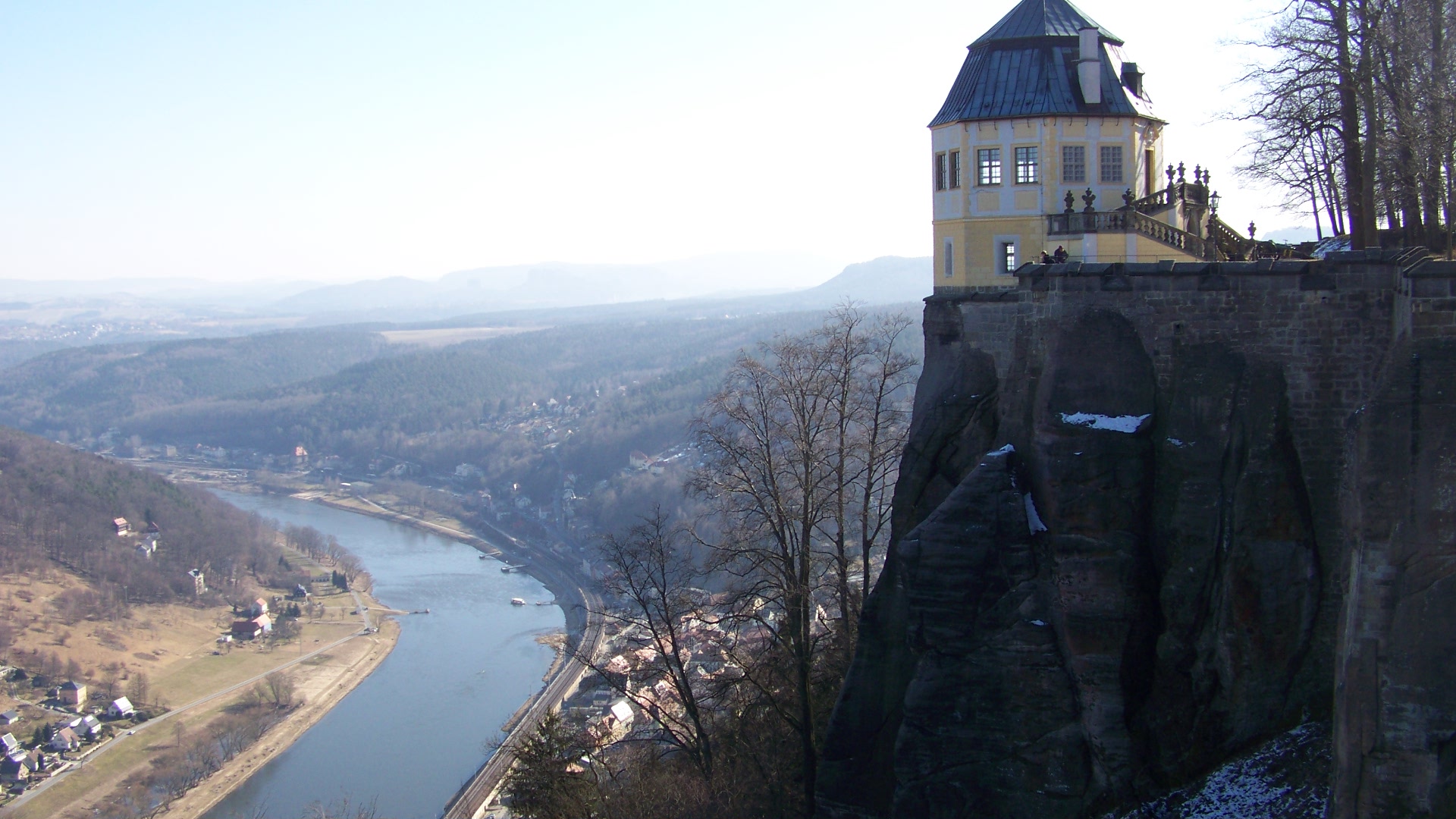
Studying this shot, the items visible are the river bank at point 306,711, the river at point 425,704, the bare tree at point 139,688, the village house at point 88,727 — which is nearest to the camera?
the river at point 425,704

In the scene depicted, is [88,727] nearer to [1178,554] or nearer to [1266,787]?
[1178,554]

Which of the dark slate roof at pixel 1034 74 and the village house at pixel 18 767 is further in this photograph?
the village house at pixel 18 767

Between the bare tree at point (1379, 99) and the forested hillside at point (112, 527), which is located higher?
the bare tree at point (1379, 99)

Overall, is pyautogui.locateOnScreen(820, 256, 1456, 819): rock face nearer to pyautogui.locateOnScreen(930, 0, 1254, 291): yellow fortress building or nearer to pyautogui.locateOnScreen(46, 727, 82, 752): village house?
pyautogui.locateOnScreen(930, 0, 1254, 291): yellow fortress building

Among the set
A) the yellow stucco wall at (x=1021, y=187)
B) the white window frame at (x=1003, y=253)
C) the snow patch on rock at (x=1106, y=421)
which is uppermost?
the yellow stucco wall at (x=1021, y=187)

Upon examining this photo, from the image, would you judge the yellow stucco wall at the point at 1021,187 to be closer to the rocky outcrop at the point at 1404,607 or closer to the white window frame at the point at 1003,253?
the white window frame at the point at 1003,253

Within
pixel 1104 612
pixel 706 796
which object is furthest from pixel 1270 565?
pixel 706 796

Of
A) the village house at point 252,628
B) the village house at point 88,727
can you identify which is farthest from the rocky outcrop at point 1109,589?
the village house at point 252,628

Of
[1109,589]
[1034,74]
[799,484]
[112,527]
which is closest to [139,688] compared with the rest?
[112,527]
